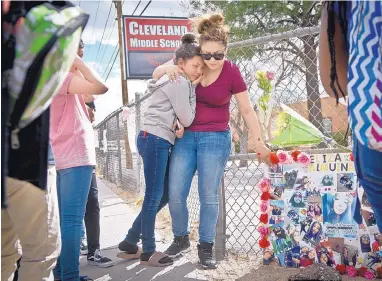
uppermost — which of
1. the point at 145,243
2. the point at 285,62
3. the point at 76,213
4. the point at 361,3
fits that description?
the point at 285,62

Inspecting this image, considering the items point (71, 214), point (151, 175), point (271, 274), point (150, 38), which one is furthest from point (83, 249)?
point (150, 38)

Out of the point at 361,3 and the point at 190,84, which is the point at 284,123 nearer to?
the point at 190,84

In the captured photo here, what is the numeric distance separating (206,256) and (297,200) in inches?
31.7

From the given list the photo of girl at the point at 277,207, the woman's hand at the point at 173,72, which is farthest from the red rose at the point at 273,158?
the woman's hand at the point at 173,72

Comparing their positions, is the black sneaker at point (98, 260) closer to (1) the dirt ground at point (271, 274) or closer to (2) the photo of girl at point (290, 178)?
(1) the dirt ground at point (271, 274)

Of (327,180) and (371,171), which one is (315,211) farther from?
(371,171)

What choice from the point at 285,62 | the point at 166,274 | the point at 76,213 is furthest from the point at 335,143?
the point at 76,213

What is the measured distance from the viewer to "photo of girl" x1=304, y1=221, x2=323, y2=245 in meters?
3.09

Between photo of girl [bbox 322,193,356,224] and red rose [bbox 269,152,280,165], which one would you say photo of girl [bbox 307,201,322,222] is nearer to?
photo of girl [bbox 322,193,356,224]

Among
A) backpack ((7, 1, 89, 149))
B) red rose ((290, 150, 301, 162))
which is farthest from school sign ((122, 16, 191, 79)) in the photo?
backpack ((7, 1, 89, 149))

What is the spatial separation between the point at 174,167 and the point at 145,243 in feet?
2.06

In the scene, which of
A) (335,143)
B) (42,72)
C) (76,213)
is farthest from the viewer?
(335,143)

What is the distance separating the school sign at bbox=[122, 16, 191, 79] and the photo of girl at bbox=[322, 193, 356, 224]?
1140 centimetres

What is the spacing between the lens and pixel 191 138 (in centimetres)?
334
